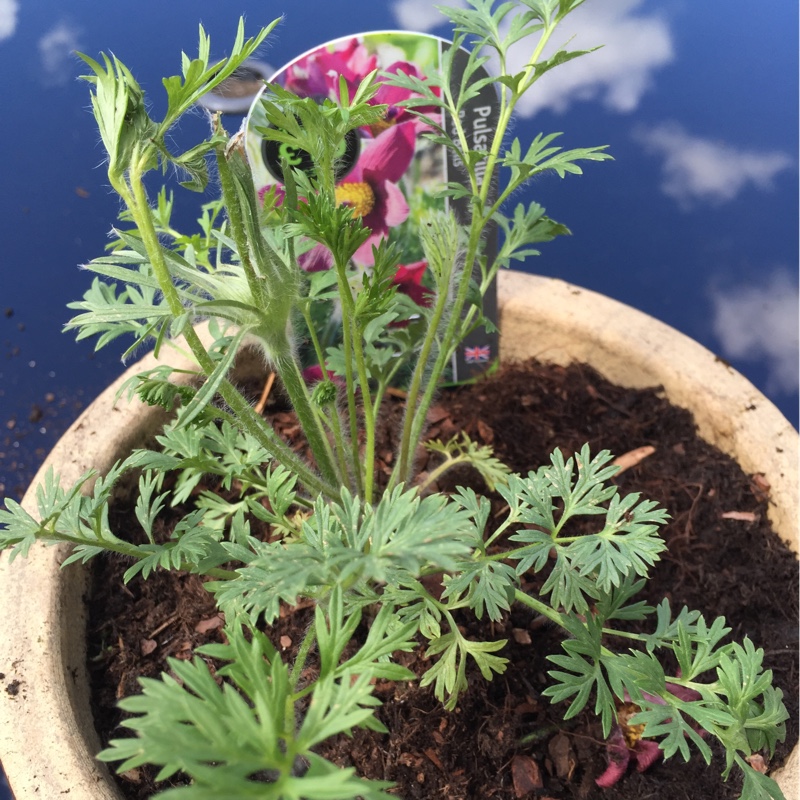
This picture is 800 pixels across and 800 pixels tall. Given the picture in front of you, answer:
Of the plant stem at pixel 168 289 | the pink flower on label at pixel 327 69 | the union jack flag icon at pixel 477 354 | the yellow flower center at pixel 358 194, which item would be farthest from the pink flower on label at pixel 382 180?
the plant stem at pixel 168 289

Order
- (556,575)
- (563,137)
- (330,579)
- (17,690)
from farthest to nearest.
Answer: (563,137), (17,690), (556,575), (330,579)

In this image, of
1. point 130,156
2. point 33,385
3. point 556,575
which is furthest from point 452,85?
point 33,385

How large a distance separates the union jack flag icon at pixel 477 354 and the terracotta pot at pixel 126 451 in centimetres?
6

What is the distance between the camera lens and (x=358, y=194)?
124cm

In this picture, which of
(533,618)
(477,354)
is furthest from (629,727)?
(477,354)

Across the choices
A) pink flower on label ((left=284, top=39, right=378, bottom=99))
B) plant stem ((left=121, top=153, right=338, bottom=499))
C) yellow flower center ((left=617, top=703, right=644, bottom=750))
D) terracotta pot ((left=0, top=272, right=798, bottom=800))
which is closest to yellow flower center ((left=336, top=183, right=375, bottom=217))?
pink flower on label ((left=284, top=39, right=378, bottom=99))

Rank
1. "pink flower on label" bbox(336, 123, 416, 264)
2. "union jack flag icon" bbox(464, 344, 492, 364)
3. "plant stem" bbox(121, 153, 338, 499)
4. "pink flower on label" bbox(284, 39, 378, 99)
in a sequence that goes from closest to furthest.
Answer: "plant stem" bbox(121, 153, 338, 499) → "pink flower on label" bbox(284, 39, 378, 99) → "pink flower on label" bbox(336, 123, 416, 264) → "union jack flag icon" bbox(464, 344, 492, 364)

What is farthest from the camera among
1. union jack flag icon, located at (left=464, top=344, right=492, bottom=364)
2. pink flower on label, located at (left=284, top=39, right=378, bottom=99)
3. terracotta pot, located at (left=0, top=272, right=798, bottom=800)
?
union jack flag icon, located at (left=464, top=344, right=492, bottom=364)

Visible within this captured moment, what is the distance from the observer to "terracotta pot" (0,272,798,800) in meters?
0.85

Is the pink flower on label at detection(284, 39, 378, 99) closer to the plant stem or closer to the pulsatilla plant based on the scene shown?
the pulsatilla plant

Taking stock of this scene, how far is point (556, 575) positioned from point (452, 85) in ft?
2.53

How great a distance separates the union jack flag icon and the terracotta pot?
0.20 ft

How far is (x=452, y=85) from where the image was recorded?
1118 millimetres

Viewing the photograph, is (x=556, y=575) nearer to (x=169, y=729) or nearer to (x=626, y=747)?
(x=626, y=747)
